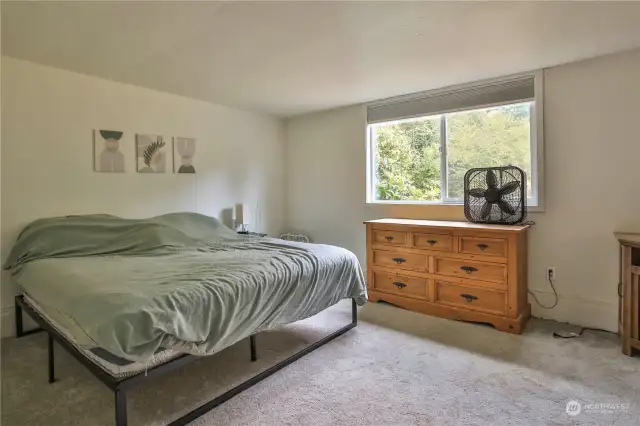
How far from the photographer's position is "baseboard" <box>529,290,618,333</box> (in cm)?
281

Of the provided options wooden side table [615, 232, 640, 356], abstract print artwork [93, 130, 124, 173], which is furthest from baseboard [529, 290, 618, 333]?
abstract print artwork [93, 130, 124, 173]

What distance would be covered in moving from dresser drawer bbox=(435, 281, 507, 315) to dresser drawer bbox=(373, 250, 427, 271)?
0.22 metres

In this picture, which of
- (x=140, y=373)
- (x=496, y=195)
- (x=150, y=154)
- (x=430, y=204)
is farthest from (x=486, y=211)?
(x=150, y=154)

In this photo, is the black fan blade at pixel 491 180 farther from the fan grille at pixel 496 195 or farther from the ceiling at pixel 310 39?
the ceiling at pixel 310 39

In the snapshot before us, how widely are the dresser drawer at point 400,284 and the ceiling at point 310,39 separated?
179 centimetres

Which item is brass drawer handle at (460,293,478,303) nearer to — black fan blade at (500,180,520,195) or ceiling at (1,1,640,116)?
black fan blade at (500,180,520,195)

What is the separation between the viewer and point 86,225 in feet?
9.68

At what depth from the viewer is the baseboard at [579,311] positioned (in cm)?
281

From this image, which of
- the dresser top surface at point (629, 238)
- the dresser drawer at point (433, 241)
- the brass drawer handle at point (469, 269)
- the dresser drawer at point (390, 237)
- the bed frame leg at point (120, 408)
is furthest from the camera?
the dresser drawer at point (390, 237)

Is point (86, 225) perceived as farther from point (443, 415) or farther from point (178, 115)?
point (443, 415)

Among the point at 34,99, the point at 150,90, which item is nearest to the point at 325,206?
the point at 150,90

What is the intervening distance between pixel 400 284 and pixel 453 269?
0.53 metres

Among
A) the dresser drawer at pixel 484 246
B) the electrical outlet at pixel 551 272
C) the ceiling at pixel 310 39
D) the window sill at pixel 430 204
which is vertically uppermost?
the ceiling at pixel 310 39

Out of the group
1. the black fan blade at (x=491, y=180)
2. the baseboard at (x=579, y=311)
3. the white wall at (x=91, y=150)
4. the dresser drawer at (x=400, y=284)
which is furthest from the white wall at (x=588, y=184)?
the white wall at (x=91, y=150)
